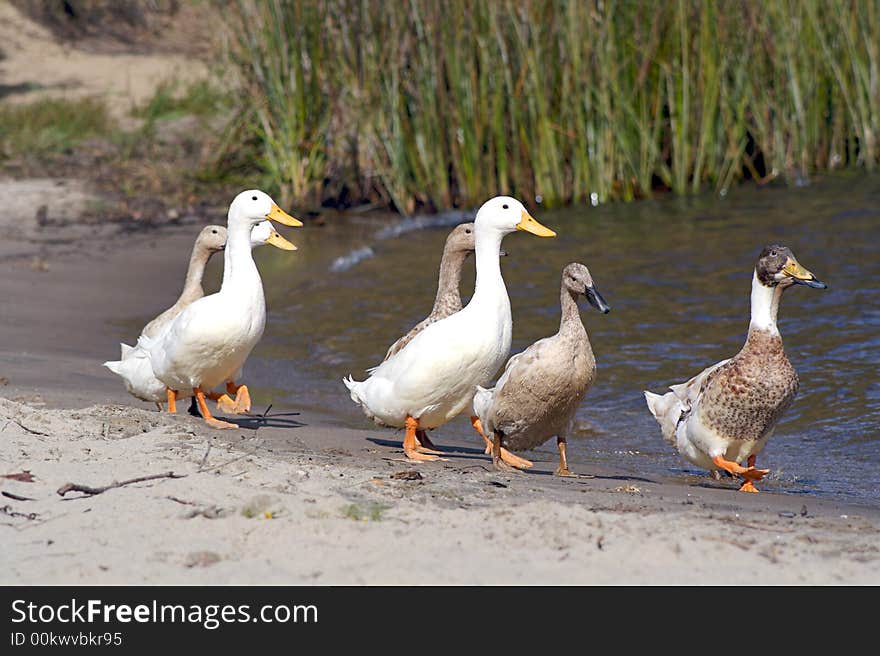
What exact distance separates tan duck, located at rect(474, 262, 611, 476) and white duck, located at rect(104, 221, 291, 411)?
1.60m

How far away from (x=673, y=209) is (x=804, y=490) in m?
8.53

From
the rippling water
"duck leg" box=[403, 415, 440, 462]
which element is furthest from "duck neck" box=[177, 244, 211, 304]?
"duck leg" box=[403, 415, 440, 462]

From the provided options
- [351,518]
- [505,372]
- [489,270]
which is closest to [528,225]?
[489,270]

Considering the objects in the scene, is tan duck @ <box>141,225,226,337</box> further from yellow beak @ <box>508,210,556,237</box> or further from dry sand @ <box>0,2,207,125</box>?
dry sand @ <box>0,2,207,125</box>

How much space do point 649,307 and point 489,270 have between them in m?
4.43

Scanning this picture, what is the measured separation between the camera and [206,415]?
698 centimetres

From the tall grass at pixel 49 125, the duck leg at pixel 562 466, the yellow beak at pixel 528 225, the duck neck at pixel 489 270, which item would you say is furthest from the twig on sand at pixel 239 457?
the tall grass at pixel 49 125

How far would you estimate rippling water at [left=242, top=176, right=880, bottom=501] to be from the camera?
7641 millimetres

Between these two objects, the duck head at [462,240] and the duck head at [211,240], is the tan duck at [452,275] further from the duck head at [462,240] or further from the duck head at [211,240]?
the duck head at [211,240]

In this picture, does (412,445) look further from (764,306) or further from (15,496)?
(15,496)

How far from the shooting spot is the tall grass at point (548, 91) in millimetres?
14117
